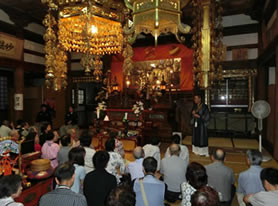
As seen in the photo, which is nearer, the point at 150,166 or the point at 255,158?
the point at 150,166

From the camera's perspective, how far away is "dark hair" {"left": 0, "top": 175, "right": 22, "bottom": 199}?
186 cm

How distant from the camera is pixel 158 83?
31.2 feet

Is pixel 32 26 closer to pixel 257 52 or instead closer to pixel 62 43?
pixel 62 43

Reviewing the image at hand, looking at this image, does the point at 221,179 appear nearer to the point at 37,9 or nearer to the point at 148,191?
the point at 148,191

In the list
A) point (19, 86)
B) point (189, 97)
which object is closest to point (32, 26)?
point (19, 86)

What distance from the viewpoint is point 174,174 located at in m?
3.14

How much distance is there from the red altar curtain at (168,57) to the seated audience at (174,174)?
6.47 m

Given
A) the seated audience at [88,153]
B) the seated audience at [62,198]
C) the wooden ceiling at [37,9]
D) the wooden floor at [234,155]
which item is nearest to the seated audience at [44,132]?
the seated audience at [88,153]

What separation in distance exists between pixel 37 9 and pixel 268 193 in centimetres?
954

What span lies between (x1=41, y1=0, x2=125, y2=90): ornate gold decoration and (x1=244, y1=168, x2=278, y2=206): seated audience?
12.5ft

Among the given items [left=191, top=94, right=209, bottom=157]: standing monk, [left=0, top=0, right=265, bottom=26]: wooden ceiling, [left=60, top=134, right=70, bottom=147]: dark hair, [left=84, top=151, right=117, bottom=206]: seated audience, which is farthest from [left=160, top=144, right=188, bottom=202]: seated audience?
[left=0, top=0, right=265, bottom=26]: wooden ceiling

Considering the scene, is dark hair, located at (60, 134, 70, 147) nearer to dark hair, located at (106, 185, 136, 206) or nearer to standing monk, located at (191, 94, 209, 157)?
dark hair, located at (106, 185, 136, 206)

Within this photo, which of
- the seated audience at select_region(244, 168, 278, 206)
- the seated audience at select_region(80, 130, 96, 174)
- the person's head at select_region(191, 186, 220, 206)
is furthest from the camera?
the seated audience at select_region(80, 130, 96, 174)

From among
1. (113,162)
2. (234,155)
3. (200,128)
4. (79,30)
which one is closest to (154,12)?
(113,162)
